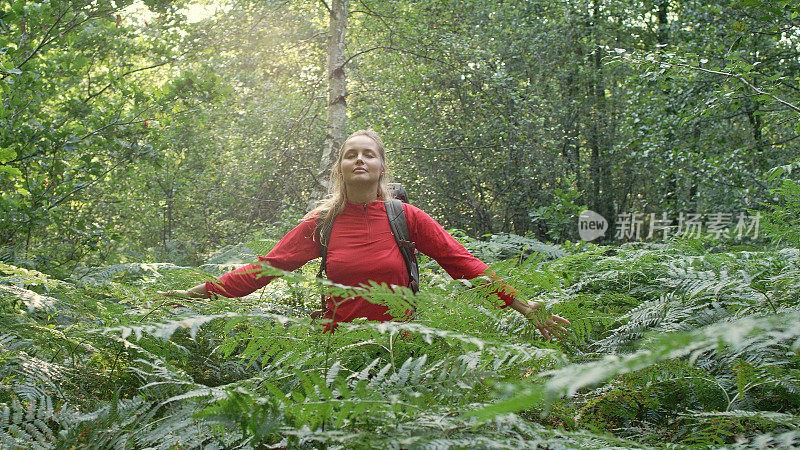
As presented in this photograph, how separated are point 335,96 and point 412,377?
609cm

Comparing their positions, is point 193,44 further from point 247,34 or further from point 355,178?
point 355,178

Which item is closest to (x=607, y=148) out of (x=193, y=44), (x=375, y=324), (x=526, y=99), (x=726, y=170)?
(x=526, y=99)

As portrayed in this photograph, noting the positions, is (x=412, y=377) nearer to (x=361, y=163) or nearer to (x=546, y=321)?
(x=546, y=321)

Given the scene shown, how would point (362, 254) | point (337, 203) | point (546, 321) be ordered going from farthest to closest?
point (337, 203), point (362, 254), point (546, 321)

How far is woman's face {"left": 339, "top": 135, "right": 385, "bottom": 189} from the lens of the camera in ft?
10.6

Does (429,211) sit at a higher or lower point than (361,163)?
lower

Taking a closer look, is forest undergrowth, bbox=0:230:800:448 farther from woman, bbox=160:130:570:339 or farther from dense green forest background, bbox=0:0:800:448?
woman, bbox=160:130:570:339

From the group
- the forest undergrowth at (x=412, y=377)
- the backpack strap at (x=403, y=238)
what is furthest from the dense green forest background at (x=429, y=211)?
the backpack strap at (x=403, y=238)

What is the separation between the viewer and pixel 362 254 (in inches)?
120

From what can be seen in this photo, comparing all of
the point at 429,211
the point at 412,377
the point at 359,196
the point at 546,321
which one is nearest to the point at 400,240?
the point at 359,196

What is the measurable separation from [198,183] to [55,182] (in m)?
9.40

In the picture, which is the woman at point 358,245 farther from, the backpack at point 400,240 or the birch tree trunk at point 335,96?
the birch tree trunk at point 335,96

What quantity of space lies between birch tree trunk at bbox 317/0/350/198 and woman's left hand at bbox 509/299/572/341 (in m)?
4.89

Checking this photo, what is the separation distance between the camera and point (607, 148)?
15.2 metres
